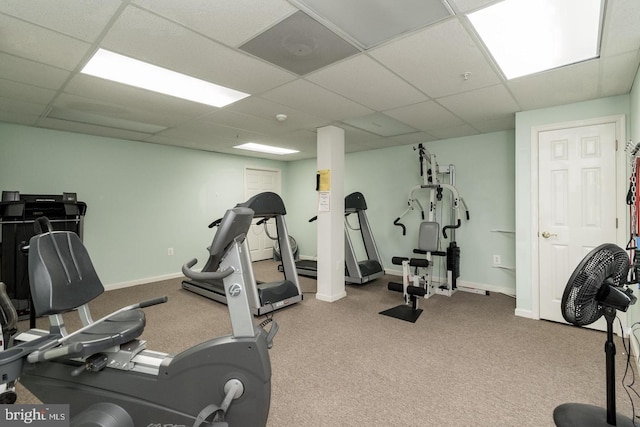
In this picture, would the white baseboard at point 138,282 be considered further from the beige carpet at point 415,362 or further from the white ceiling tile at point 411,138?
the white ceiling tile at point 411,138

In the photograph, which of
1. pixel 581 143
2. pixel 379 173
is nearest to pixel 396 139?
pixel 379 173

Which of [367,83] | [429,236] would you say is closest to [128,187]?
[367,83]

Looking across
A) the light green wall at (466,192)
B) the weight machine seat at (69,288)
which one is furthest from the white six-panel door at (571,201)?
the weight machine seat at (69,288)

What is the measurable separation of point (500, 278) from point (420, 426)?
319 cm

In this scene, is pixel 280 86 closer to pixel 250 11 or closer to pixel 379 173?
pixel 250 11

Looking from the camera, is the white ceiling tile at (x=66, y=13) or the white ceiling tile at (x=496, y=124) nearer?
the white ceiling tile at (x=66, y=13)

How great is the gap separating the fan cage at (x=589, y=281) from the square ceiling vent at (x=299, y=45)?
178cm

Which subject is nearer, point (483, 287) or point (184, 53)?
point (184, 53)

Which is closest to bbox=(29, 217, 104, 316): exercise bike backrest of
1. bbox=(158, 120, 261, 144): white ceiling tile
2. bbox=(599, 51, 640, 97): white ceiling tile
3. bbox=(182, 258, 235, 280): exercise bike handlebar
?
bbox=(182, 258, 235, 280): exercise bike handlebar

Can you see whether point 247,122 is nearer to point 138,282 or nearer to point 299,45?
point 299,45

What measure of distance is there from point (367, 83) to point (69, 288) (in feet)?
8.27

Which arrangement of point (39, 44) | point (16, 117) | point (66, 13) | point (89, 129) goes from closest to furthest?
1. point (66, 13)
2. point (39, 44)
3. point (16, 117)
4. point (89, 129)

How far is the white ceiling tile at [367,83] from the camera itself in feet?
7.22

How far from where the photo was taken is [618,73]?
230 centimetres
